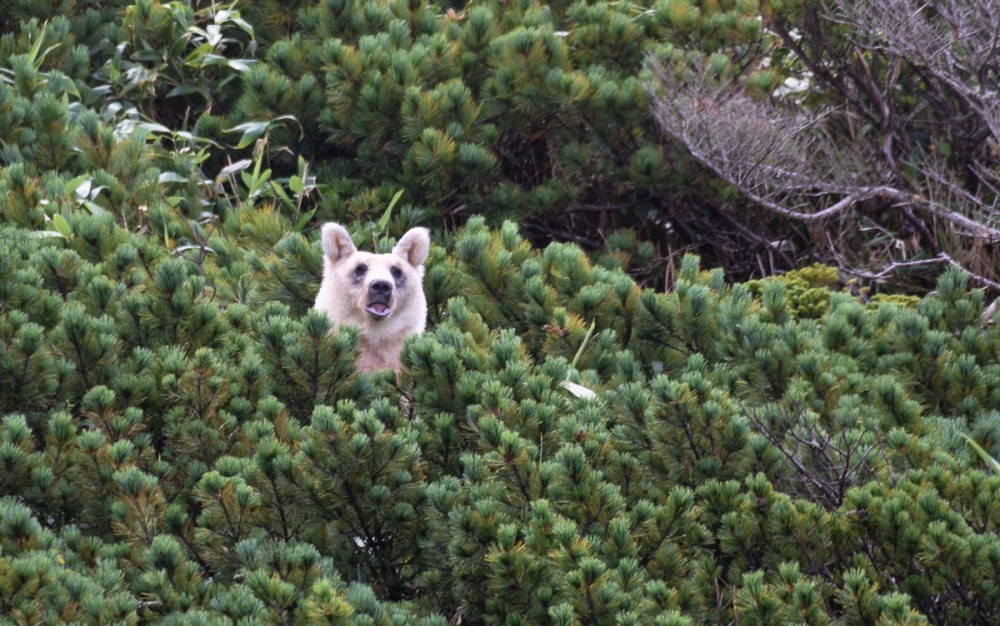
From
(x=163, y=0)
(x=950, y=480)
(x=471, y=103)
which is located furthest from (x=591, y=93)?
(x=950, y=480)

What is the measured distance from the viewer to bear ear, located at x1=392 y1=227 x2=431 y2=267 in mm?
7387

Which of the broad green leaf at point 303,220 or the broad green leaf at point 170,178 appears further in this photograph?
the broad green leaf at point 170,178

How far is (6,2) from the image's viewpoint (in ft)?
33.7

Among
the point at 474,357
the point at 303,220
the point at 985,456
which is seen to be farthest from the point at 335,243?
the point at 985,456

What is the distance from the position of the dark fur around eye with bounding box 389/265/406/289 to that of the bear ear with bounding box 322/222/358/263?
31 centimetres

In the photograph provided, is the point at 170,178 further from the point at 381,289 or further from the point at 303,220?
the point at 381,289

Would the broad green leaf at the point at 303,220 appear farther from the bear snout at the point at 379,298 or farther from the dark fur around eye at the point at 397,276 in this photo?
the bear snout at the point at 379,298

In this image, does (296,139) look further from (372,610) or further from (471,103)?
(372,610)

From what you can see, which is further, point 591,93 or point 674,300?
point 591,93

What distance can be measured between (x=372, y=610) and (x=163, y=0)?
26.7 ft

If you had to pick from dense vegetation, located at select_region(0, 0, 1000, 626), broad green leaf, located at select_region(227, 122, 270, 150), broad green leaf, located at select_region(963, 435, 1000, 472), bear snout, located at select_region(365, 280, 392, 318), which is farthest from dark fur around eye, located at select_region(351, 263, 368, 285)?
broad green leaf, located at select_region(963, 435, 1000, 472)

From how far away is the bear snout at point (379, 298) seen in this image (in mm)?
7062

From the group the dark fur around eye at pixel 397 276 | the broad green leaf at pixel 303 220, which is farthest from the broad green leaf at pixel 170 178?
the dark fur around eye at pixel 397 276

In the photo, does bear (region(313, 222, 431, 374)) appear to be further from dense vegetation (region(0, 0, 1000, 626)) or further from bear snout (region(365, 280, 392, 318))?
dense vegetation (region(0, 0, 1000, 626))
